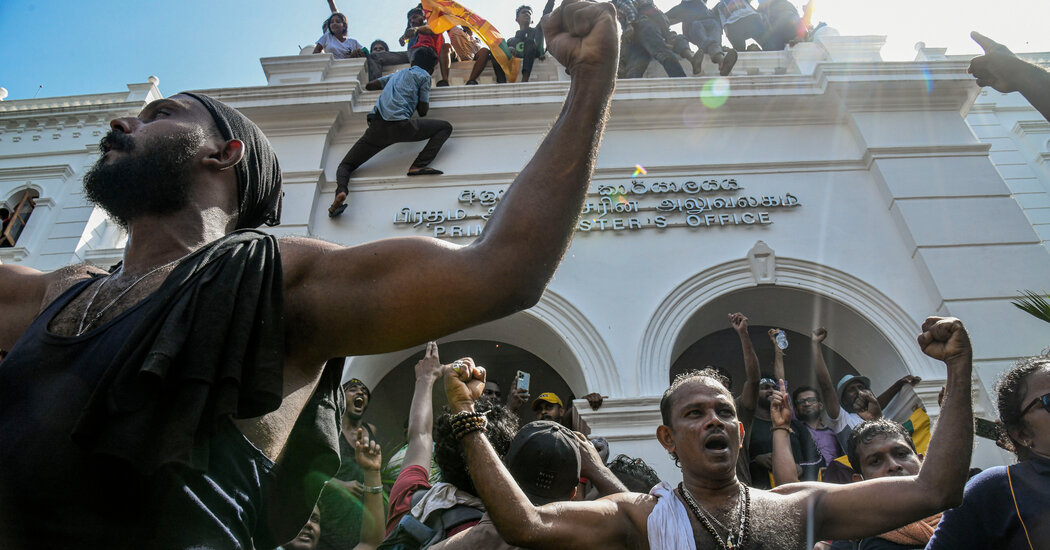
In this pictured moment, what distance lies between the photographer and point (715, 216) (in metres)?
6.81

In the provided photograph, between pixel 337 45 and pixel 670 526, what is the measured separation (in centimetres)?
904

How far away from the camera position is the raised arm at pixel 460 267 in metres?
0.96

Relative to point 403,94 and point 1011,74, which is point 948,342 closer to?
point 1011,74

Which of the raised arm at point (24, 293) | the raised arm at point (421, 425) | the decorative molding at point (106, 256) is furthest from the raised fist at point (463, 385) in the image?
the decorative molding at point (106, 256)

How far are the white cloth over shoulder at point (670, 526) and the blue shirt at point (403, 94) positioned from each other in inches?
235

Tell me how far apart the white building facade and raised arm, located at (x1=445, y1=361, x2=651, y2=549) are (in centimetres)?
342

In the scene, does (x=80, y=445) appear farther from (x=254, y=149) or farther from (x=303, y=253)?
(x=254, y=149)

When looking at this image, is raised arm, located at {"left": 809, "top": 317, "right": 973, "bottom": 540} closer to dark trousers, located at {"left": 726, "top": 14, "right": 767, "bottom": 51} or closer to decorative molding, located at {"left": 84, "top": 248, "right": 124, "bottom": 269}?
decorative molding, located at {"left": 84, "top": 248, "right": 124, "bottom": 269}

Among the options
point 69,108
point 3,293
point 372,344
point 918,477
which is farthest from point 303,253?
point 69,108

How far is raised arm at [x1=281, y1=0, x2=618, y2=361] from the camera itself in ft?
3.14

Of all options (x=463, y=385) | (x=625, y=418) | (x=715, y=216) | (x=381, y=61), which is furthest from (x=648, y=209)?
(x=463, y=385)

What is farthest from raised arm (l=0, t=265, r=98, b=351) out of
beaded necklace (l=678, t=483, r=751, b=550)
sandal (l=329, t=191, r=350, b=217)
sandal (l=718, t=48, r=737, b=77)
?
sandal (l=718, t=48, r=737, b=77)

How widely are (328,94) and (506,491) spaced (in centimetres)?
Result: 674

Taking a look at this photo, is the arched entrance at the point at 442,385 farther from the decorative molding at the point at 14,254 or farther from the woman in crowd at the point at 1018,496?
the woman in crowd at the point at 1018,496
